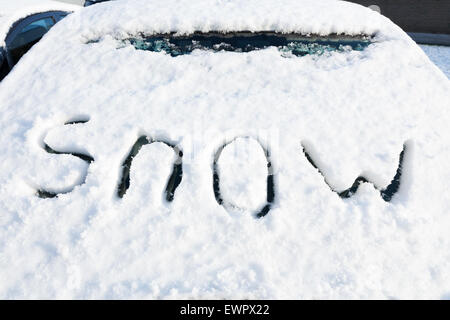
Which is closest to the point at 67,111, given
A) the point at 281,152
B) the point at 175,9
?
the point at 175,9

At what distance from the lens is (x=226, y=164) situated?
1.32 m

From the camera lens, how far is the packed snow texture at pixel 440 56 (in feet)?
17.2

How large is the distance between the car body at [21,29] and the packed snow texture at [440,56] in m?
4.99

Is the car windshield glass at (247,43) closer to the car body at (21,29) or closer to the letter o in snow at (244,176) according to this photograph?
the letter o in snow at (244,176)

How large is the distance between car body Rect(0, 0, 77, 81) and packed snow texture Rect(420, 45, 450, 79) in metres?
4.99

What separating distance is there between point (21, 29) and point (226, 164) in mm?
2353

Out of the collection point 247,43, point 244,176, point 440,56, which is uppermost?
point 247,43

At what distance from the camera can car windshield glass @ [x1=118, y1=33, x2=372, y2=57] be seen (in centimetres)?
169

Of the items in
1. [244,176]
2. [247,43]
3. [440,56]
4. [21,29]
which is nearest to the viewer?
[244,176]

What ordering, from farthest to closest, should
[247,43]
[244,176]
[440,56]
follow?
[440,56], [247,43], [244,176]

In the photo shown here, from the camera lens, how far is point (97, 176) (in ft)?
4.29

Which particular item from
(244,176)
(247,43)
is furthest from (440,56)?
(244,176)

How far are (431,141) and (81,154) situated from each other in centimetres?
144

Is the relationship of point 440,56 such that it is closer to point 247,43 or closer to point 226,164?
point 247,43
